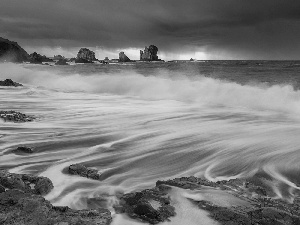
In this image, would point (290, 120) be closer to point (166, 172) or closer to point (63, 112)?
point (166, 172)

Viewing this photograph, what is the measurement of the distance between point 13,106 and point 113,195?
349 inches

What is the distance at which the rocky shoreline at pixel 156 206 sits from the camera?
106 inches

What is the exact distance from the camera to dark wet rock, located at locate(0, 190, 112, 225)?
8.40 ft

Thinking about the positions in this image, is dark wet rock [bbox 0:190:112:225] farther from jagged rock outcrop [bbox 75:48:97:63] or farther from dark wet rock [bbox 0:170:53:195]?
jagged rock outcrop [bbox 75:48:97:63]

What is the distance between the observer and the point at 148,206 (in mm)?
3023

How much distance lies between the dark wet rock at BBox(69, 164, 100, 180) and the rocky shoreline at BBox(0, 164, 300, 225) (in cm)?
62

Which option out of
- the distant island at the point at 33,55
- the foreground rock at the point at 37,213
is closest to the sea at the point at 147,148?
the foreground rock at the point at 37,213

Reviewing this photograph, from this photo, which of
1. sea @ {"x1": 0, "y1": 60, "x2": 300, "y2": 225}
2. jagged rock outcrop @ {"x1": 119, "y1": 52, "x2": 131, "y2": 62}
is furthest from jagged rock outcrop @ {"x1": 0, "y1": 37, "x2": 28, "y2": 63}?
sea @ {"x1": 0, "y1": 60, "x2": 300, "y2": 225}

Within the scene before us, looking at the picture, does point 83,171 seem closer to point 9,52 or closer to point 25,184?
point 25,184

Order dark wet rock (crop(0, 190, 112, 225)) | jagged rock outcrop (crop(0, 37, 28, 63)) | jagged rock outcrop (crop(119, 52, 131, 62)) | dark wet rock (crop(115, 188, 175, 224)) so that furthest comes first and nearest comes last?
jagged rock outcrop (crop(119, 52, 131, 62)) → jagged rock outcrop (crop(0, 37, 28, 63)) → dark wet rock (crop(115, 188, 175, 224)) → dark wet rock (crop(0, 190, 112, 225))

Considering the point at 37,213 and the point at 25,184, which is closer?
the point at 37,213

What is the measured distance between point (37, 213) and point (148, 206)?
1.11 meters

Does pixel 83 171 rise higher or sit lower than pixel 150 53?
lower

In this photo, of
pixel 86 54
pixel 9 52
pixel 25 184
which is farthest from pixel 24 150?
pixel 86 54
